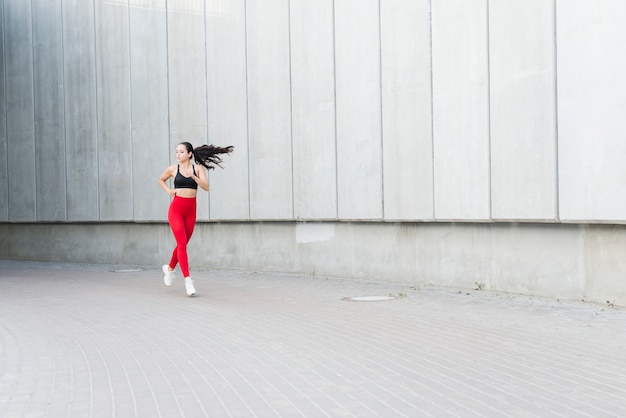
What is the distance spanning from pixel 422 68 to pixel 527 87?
7.18ft

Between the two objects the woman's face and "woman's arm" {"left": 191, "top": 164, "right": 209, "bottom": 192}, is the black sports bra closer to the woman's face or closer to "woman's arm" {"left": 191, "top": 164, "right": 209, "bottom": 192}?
"woman's arm" {"left": 191, "top": 164, "right": 209, "bottom": 192}

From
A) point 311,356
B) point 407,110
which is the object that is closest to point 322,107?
point 407,110

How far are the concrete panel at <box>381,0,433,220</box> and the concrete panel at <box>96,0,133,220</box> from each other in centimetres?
813

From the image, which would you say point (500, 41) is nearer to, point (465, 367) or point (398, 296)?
point (398, 296)

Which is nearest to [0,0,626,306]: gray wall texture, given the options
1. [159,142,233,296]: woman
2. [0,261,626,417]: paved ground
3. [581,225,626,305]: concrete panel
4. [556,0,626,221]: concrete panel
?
[556,0,626,221]: concrete panel

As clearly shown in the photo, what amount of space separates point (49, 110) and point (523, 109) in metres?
14.3

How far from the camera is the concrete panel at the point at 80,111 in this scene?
21.1 meters

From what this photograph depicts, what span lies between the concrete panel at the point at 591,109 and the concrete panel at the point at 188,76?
8.92 m

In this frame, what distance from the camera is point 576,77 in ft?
34.3

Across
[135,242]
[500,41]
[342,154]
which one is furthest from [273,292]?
[135,242]

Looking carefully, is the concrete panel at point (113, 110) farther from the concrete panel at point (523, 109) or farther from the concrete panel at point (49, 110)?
the concrete panel at point (523, 109)

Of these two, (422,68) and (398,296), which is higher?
(422,68)

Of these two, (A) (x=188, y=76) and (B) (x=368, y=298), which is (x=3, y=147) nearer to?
(A) (x=188, y=76)

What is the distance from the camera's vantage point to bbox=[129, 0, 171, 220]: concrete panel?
756 inches
